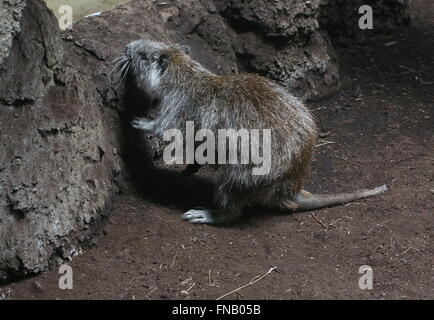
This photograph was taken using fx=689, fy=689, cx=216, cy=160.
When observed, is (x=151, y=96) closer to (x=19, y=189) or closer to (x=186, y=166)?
(x=186, y=166)

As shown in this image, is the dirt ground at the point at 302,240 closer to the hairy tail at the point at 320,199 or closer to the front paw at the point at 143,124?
the hairy tail at the point at 320,199

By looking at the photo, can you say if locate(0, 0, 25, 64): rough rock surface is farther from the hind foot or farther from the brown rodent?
the hind foot

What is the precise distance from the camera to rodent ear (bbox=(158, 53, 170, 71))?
4443 mm

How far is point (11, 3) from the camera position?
11.3ft

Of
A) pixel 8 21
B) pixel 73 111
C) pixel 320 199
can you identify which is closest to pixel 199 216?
pixel 320 199

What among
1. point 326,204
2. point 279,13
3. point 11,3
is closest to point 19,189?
point 11,3

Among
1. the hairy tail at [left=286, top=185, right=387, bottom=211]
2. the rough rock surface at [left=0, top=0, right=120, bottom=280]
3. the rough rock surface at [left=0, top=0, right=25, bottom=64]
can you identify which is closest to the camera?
the rough rock surface at [left=0, top=0, right=25, bottom=64]

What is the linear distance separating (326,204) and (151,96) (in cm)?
134

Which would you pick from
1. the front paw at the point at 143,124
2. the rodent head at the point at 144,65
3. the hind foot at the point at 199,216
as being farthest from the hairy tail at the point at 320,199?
the rodent head at the point at 144,65

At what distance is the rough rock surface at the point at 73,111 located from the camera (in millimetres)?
3547

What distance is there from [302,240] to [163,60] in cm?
146

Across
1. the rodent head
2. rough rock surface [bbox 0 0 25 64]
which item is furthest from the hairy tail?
rough rock surface [bbox 0 0 25 64]

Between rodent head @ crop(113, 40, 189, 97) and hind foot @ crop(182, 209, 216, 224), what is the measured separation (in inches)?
32.2

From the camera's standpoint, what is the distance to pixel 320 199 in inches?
174
